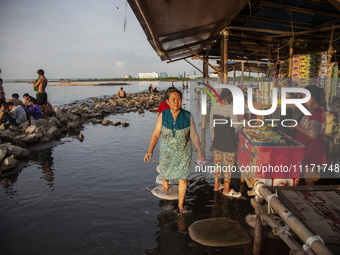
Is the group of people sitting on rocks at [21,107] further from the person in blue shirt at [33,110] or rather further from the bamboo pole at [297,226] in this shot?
the bamboo pole at [297,226]

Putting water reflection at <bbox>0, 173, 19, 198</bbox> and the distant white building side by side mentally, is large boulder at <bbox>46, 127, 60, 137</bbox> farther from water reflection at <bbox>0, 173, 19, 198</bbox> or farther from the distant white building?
the distant white building

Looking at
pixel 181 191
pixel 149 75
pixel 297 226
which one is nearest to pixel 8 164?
pixel 181 191

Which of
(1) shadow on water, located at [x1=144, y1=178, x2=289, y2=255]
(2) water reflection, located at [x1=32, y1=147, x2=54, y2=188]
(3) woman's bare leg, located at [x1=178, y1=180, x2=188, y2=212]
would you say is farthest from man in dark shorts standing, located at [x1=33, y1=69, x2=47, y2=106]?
(3) woman's bare leg, located at [x1=178, y1=180, x2=188, y2=212]

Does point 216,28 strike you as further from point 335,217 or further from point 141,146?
point 335,217

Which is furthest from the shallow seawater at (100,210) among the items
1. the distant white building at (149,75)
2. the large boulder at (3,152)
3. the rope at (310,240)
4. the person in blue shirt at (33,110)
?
the distant white building at (149,75)

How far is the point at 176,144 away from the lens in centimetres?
383

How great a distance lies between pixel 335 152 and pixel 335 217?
123 inches

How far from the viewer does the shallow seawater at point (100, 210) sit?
10.7 ft

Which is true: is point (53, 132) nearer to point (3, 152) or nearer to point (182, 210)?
point (3, 152)

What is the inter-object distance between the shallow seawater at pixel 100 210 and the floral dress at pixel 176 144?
825mm

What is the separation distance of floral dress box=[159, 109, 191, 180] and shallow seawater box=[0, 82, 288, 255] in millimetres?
825

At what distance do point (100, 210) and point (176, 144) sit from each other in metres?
1.91

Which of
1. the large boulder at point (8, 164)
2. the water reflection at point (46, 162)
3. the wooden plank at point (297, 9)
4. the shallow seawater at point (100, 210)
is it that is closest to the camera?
the shallow seawater at point (100, 210)

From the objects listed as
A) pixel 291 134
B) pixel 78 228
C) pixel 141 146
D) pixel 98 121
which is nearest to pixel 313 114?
pixel 291 134
